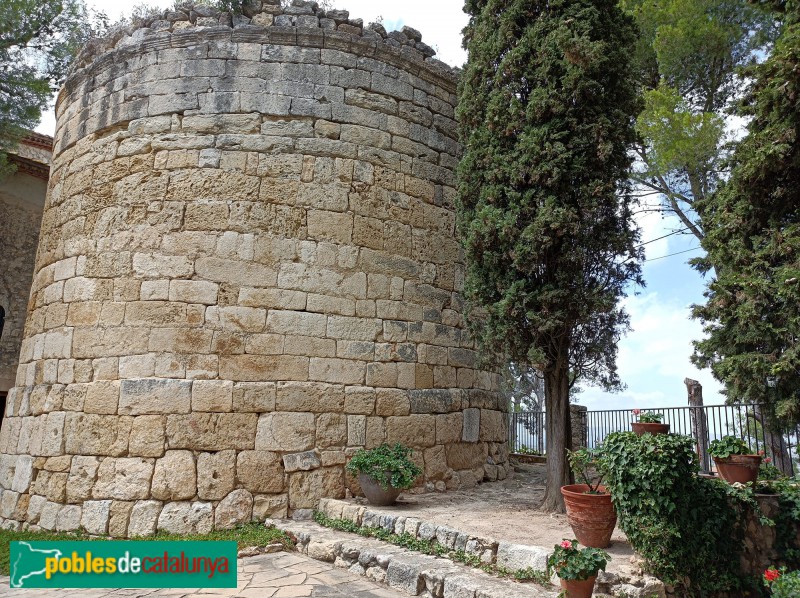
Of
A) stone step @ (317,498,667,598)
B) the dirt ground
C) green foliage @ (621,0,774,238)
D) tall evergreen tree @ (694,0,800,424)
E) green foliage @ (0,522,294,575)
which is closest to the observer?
stone step @ (317,498,667,598)

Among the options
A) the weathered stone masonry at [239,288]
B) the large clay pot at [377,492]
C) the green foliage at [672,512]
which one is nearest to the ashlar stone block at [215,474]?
the weathered stone masonry at [239,288]

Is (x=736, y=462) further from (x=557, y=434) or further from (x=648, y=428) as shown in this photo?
(x=557, y=434)

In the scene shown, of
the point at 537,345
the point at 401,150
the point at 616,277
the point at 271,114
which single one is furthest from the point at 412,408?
the point at 271,114

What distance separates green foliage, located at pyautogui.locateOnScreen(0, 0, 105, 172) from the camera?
11.9 meters

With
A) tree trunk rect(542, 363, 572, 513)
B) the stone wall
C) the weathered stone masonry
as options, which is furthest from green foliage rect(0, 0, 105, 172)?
tree trunk rect(542, 363, 572, 513)

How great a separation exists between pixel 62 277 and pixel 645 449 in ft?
21.8

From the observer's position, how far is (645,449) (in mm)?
4219

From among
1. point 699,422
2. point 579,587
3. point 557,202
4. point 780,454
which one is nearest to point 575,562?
point 579,587

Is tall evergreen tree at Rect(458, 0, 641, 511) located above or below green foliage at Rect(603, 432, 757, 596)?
above

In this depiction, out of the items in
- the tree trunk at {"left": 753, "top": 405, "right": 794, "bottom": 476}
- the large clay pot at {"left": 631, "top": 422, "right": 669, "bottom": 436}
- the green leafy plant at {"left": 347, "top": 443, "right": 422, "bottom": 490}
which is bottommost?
the green leafy plant at {"left": 347, "top": 443, "right": 422, "bottom": 490}

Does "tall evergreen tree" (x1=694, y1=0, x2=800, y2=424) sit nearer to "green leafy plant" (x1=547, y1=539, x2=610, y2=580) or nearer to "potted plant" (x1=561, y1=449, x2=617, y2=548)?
"potted plant" (x1=561, y1=449, x2=617, y2=548)

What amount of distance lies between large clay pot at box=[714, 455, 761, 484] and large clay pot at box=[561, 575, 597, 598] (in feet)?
7.15

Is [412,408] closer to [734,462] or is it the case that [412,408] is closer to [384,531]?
[384,531]

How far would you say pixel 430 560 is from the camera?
453 cm
